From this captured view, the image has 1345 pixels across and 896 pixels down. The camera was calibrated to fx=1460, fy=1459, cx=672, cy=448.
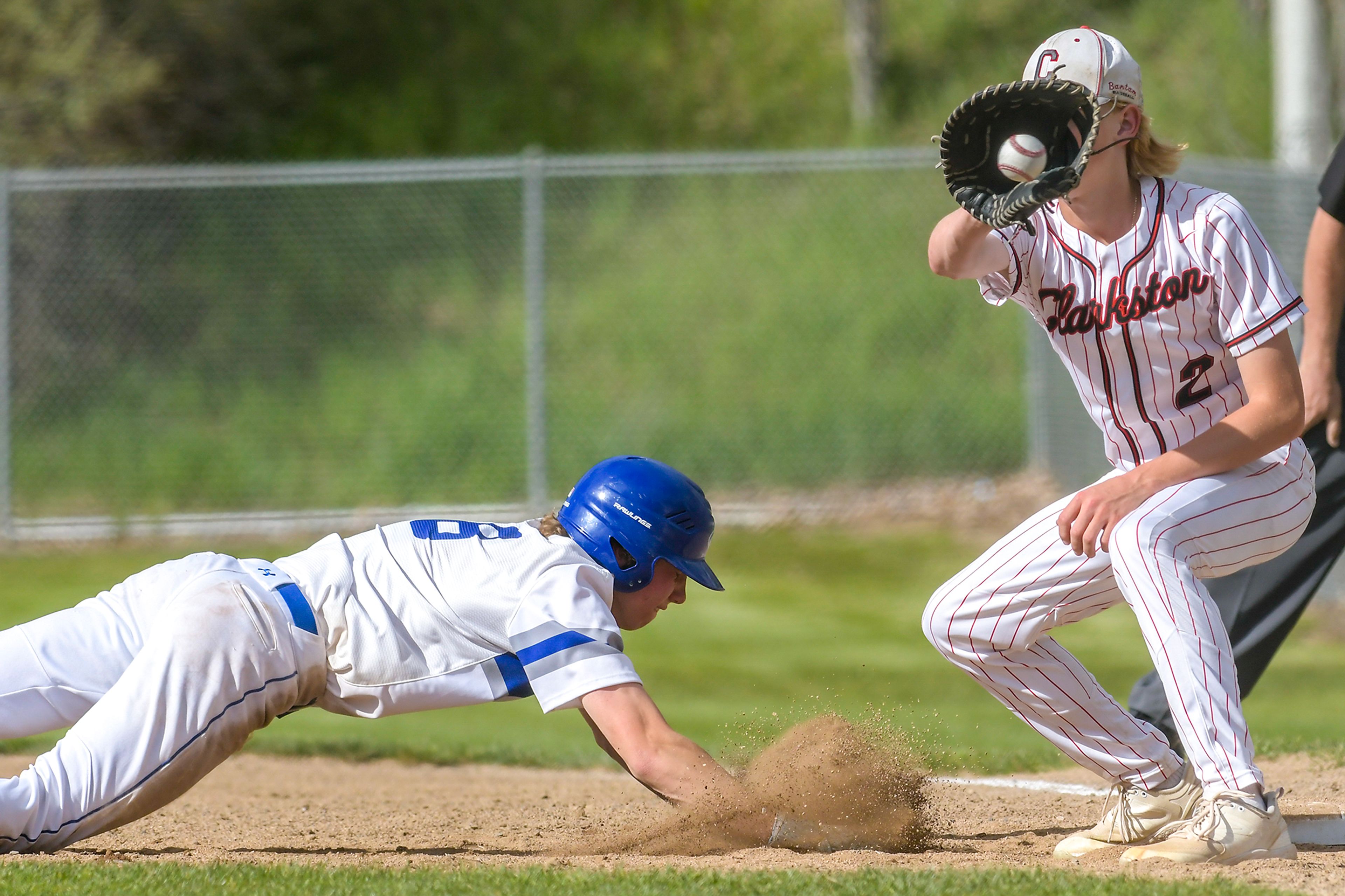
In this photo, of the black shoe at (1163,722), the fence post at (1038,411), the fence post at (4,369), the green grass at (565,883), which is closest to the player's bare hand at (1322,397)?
the black shoe at (1163,722)

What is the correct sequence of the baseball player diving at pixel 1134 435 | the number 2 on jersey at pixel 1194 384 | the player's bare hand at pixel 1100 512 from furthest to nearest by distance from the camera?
the number 2 on jersey at pixel 1194 384
the player's bare hand at pixel 1100 512
the baseball player diving at pixel 1134 435

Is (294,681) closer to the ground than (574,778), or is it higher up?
higher up

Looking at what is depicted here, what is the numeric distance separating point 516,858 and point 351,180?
789 centimetres

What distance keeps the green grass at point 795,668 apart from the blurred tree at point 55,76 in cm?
469

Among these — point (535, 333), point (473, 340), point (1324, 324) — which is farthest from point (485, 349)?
point (1324, 324)

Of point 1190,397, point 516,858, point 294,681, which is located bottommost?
point 516,858

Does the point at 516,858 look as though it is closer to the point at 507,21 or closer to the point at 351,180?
the point at 351,180

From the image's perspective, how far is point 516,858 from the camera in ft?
12.4

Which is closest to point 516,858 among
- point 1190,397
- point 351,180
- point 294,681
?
point 294,681

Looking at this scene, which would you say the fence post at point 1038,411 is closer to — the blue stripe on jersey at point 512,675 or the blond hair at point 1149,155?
the blond hair at point 1149,155

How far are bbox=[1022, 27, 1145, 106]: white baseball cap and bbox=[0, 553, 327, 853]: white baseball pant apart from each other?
225cm

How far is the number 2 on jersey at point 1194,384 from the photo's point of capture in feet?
11.7

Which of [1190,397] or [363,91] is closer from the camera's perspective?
[1190,397]

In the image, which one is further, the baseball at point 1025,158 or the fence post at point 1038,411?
the fence post at point 1038,411
